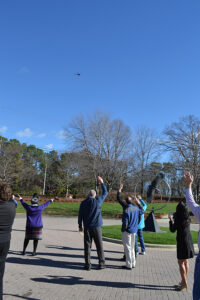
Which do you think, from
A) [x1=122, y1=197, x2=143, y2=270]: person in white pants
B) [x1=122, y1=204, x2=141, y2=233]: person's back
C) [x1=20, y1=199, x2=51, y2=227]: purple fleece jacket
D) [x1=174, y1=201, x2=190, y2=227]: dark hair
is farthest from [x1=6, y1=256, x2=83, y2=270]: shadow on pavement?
[x1=174, y1=201, x2=190, y2=227]: dark hair

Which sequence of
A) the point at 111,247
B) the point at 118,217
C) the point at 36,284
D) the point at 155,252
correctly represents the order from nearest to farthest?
1. the point at 36,284
2. the point at 155,252
3. the point at 111,247
4. the point at 118,217

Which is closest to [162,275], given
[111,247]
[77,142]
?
[111,247]

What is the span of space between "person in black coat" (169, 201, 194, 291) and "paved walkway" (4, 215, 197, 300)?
0.40 m

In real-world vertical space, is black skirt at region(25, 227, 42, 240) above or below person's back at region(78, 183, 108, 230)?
below

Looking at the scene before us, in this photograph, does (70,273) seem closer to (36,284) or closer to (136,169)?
(36,284)

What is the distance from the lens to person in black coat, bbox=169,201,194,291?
188 inches

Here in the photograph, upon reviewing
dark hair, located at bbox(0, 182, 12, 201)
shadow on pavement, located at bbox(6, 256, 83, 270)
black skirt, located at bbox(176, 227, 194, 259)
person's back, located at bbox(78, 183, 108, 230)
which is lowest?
shadow on pavement, located at bbox(6, 256, 83, 270)

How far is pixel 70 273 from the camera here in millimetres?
5832

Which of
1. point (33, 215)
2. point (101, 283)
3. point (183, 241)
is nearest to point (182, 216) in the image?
point (183, 241)

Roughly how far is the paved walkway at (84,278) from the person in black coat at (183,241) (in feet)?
1.31

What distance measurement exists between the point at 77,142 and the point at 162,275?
3221 centimetres

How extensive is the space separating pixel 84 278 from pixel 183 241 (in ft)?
7.38

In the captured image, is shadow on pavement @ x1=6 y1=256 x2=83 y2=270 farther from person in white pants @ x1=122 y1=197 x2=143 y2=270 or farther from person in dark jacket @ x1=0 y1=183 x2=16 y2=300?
person in dark jacket @ x1=0 y1=183 x2=16 y2=300

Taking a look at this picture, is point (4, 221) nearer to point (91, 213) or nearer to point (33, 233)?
point (91, 213)
